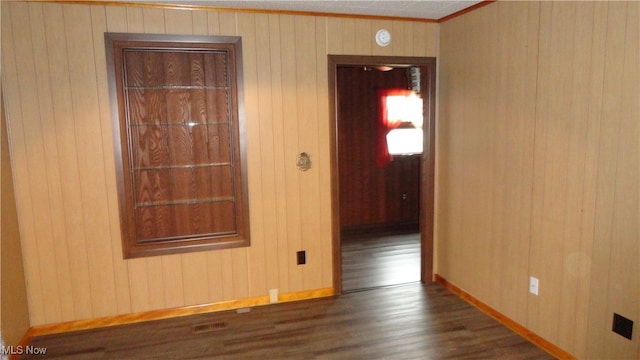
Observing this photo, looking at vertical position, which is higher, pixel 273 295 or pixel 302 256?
pixel 302 256

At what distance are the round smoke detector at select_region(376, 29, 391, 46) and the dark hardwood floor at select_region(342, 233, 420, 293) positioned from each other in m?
2.15

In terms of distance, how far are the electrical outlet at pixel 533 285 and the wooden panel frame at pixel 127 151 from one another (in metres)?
2.13

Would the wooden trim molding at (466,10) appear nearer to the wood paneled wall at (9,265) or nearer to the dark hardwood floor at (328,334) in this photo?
the dark hardwood floor at (328,334)

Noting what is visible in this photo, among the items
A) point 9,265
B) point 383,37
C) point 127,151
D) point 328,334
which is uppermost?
point 383,37

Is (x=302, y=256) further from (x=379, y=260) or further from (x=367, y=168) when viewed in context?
(x=367, y=168)

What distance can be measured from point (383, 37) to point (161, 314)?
2.89m

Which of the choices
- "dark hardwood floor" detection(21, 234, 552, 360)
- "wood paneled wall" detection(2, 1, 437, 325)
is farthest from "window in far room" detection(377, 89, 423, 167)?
"dark hardwood floor" detection(21, 234, 552, 360)

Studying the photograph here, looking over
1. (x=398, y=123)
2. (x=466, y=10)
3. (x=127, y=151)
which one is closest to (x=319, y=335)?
(x=127, y=151)

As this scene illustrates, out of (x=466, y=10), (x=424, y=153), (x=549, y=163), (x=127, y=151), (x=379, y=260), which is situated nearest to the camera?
(x=549, y=163)

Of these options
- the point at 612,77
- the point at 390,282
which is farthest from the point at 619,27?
the point at 390,282

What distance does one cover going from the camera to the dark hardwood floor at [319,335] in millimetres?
2855

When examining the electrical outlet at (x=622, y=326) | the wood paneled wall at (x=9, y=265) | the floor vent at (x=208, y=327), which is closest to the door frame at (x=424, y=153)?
the floor vent at (x=208, y=327)

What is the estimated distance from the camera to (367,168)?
5.94 metres

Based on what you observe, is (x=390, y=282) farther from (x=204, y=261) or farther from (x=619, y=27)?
(x=619, y=27)
